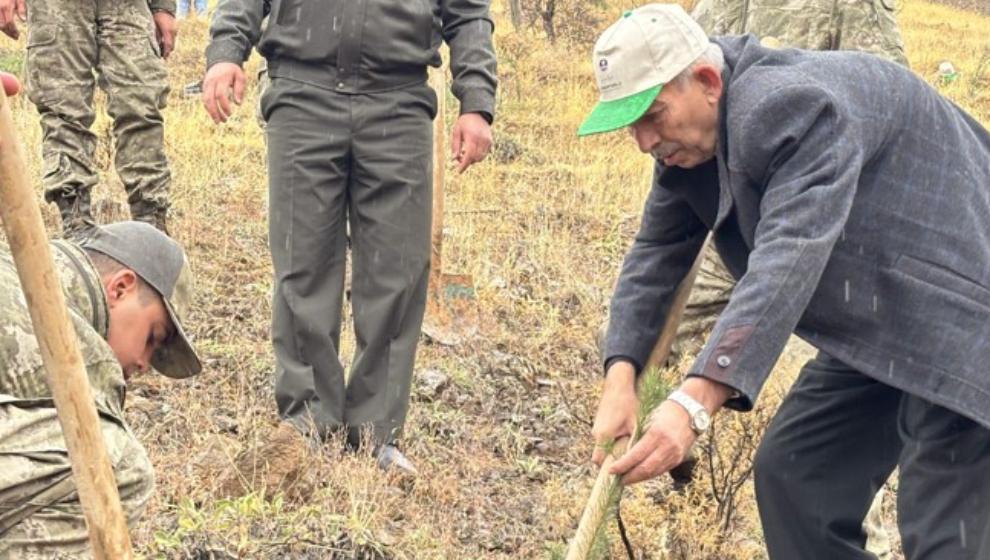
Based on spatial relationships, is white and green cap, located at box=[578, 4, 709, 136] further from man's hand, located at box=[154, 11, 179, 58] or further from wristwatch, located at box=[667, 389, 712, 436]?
man's hand, located at box=[154, 11, 179, 58]

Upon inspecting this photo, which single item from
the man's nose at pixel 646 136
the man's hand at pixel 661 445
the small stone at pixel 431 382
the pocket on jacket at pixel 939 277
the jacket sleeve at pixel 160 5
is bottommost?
the small stone at pixel 431 382

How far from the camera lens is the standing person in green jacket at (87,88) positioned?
630 cm

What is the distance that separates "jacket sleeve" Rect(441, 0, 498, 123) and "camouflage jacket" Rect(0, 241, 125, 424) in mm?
2130

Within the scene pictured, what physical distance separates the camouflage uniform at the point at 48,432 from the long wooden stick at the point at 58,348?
518 mm

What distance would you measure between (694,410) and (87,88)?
4.52 m

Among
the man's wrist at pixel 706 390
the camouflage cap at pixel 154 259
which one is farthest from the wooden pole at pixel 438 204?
the man's wrist at pixel 706 390

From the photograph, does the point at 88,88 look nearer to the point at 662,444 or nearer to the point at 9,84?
the point at 9,84

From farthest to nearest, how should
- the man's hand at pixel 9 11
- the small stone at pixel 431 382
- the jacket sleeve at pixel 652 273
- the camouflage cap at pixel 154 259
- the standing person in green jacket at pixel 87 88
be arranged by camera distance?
the standing person in green jacket at pixel 87 88 < the man's hand at pixel 9 11 < the small stone at pixel 431 382 < the jacket sleeve at pixel 652 273 < the camouflage cap at pixel 154 259

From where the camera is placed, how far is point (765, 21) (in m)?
5.02

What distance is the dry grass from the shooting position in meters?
4.30

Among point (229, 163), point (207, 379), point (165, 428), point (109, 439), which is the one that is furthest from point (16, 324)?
point (229, 163)

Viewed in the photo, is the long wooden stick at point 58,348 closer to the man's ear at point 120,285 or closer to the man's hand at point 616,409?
the man's ear at point 120,285

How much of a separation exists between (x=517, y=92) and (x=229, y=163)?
5670mm

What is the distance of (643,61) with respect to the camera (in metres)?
2.98
